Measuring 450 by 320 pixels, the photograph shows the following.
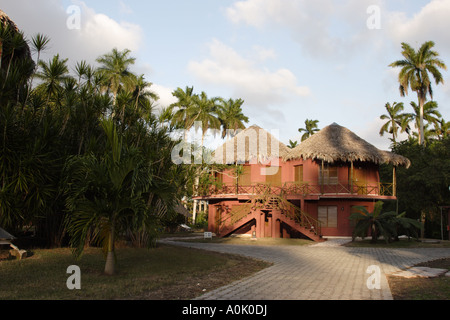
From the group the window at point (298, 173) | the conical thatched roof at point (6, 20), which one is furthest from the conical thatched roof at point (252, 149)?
the conical thatched roof at point (6, 20)

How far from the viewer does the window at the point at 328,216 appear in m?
25.8

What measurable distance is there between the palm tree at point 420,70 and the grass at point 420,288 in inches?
1259

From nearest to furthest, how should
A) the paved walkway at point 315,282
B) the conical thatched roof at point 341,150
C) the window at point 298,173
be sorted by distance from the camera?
the paved walkway at point 315,282 → the conical thatched roof at point 341,150 → the window at point 298,173

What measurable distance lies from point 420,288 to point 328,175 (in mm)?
18569

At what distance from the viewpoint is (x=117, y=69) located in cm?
4325

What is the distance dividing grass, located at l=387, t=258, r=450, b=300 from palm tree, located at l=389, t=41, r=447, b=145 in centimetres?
3197

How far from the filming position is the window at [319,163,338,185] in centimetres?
2625

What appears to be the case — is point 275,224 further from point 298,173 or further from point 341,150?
point 341,150

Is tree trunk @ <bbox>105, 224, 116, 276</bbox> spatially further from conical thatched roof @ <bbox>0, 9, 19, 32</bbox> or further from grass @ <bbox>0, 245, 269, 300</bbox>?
conical thatched roof @ <bbox>0, 9, 19, 32</bbox>

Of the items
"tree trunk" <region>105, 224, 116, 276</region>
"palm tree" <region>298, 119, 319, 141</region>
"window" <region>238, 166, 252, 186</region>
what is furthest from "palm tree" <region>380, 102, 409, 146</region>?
"tree trunk" <region>105, 224, 116, 276</region>

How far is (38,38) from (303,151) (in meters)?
17.8

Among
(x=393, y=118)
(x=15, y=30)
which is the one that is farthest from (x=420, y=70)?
(x=15, y=30)

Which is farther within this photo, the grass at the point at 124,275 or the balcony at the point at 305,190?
the balcony at the point at 305,190

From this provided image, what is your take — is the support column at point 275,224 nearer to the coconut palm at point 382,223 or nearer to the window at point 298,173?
the window at point 298,173
